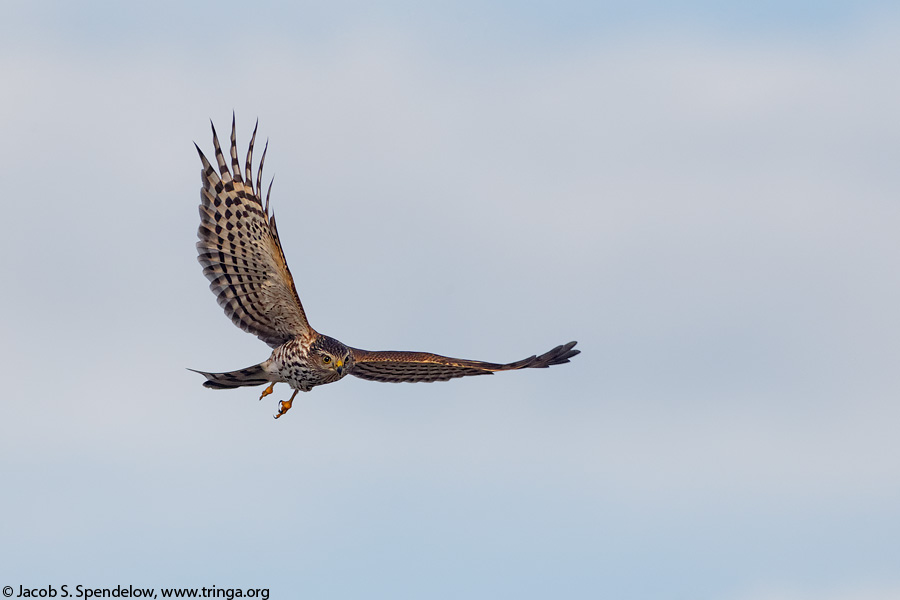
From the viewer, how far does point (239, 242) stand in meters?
26.4

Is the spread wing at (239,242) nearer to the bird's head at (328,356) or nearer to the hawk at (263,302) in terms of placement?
the hawk at (263,302)

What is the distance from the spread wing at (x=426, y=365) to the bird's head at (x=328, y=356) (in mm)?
760

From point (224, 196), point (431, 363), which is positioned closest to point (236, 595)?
point (431, 363)

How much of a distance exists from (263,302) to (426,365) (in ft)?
A: 11.4

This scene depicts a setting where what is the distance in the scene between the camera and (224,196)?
1037 inches

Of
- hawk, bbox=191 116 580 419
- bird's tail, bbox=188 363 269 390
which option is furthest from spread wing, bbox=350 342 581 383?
bird's tail, bbox=188 363 269 390

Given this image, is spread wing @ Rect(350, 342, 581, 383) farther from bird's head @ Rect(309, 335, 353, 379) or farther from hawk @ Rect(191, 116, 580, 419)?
bird's head @ Rect(309, 335, 353, 379)

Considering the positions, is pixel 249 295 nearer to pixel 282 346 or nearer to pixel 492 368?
pixel 282 346

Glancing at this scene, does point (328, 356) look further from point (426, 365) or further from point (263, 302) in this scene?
point (426, 365)

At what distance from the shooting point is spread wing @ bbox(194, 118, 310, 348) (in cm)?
2623

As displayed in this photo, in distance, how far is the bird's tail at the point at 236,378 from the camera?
27953 millimetres

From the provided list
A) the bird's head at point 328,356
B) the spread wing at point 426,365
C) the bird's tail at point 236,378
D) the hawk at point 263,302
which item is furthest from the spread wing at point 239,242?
the spread wing at point 426,365

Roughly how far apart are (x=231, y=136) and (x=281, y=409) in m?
5.24

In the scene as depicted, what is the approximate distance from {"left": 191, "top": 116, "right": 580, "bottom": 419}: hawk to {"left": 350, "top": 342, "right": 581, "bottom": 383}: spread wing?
19 mm
